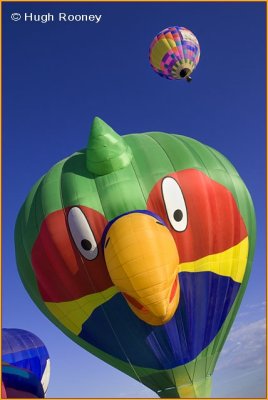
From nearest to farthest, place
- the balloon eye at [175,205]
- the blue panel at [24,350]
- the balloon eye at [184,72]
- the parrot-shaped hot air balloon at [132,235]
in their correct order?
the parrot-shaped hot air balloon at [132,235], the balloon eye at [175,205], the balloon eye at [184,72], the blue panel at [24,350]

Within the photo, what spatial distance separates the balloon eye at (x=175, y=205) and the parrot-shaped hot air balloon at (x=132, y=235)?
2 cm

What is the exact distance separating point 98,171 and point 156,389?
16.4 ft

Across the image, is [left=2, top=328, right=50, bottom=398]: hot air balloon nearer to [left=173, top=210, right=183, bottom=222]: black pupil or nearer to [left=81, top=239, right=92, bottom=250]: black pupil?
[left=81, top=239, right=92, bottom=250]: black pupil

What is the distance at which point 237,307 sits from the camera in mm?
12125

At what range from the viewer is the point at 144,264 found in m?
9.59

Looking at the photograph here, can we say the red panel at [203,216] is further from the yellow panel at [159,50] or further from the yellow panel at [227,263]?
the yellow panel at [159,50]

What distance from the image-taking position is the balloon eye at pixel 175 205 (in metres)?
10.5

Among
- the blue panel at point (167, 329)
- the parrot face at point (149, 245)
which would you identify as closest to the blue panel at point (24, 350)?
the parrot face at point (149, 245)

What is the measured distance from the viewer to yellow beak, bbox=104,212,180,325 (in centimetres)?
955

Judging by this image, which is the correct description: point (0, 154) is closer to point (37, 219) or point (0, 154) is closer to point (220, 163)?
point (37, 219)

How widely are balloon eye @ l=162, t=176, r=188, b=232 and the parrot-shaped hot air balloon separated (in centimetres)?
2

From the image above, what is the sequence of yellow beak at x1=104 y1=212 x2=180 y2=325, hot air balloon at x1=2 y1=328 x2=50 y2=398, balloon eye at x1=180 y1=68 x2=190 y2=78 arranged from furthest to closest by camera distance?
balloon eye at x1=180 y1=68 x2=190 y2=78 < hot air balloon at x1=2 y1=328 x2=50 y2=398 < yellow beak at x1=104 y1=212 x2=180 y2=325

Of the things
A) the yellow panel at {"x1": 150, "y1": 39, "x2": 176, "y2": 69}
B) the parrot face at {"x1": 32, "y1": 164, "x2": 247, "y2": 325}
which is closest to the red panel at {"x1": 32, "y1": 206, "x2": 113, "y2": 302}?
the parrot face at {"x1": 32, "y1": 164, "x2": 247, "y2": 325}

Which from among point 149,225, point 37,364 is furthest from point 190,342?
point 37,364
